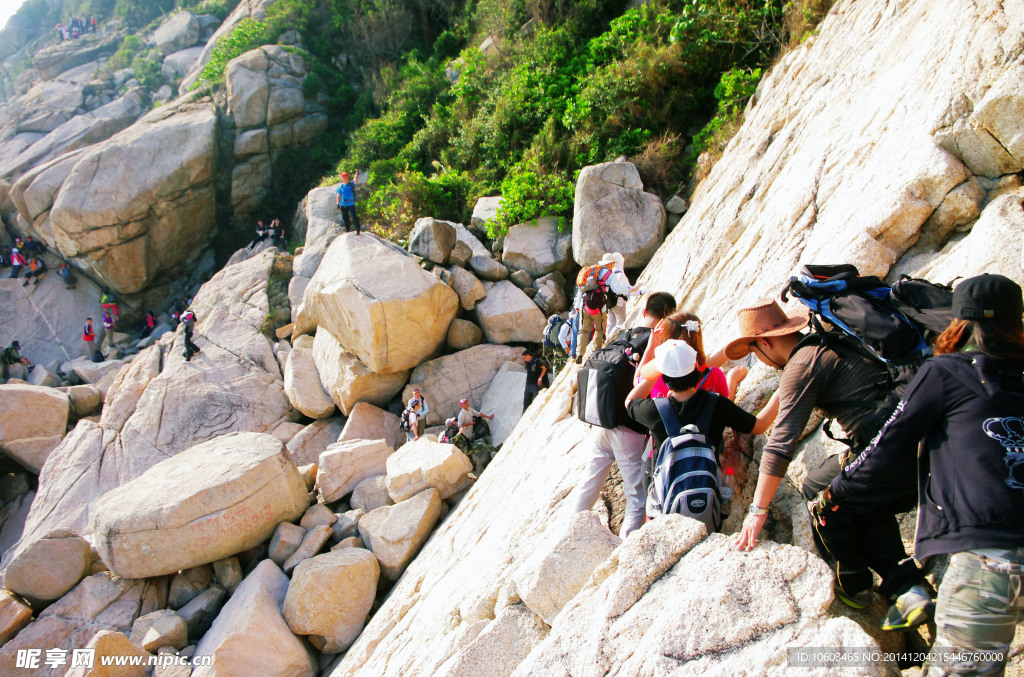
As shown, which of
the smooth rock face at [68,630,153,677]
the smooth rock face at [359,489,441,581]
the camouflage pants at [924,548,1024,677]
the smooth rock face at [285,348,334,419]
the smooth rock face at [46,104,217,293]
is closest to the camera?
the camouflage pants at [924,548,1024,677]

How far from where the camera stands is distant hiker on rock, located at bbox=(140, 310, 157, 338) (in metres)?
22.0

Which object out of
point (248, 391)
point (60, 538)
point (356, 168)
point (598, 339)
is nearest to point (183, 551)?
point (60, 538)

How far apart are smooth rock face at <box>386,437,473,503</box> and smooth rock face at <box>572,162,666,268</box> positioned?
201 inches

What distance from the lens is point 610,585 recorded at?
3256mm

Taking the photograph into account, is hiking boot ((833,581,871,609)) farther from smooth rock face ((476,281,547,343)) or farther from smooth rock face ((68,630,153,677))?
smooth rock face ((476,281,547,343))

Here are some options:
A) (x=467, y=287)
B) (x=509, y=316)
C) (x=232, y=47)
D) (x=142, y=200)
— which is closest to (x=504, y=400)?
(x=509, y=316)

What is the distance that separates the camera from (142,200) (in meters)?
20.8

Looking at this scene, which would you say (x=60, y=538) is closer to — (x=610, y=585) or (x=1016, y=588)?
(x=610, y=585)

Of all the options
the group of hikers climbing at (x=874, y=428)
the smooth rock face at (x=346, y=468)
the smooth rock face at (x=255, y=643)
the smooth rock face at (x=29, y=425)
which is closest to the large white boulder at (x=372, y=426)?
the smooth rock face at (x=346, y=468)

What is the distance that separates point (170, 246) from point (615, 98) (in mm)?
18727

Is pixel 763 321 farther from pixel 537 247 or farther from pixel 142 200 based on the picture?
pixel 142 200

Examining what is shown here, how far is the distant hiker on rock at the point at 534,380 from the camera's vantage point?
11062 mm

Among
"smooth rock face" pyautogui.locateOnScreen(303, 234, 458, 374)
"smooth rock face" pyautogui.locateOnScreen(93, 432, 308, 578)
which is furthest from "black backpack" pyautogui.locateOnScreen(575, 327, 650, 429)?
"smooth rock face" pyautogui.locateOnScreen(303, 234, 458, 374)

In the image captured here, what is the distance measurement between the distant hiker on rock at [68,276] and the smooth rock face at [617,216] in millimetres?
22256
